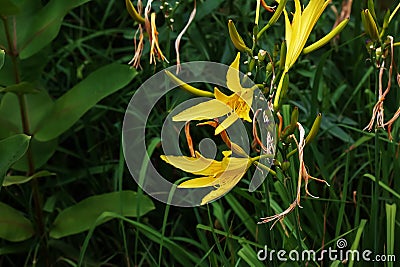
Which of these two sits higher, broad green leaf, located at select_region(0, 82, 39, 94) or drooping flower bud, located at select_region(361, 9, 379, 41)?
drooping flower bud, located at select_region(361, 9, 379, 41)

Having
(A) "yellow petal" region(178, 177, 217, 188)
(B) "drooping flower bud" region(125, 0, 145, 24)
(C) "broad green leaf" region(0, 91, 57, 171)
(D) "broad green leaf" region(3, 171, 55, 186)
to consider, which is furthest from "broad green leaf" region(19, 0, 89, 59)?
(A) "yellow petal" region(178, 177, 217, 188)

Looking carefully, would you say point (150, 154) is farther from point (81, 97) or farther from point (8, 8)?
point (8, 8)

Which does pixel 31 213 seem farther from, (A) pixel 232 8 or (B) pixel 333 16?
(B) pixel 333 16

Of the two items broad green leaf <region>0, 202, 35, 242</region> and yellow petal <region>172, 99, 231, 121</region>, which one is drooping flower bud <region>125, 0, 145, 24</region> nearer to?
yellow petal <region>172, 99, 231, 121</region>

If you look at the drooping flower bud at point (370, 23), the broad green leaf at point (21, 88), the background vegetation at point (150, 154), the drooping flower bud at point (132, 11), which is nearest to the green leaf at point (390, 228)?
the background vegetation at point (150, 154)

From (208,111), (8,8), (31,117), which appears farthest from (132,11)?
(31,117)

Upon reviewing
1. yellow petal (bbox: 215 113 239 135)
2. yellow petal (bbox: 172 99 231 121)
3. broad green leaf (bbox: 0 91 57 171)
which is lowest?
broad green leaf (bbox: 0 91 57 171)

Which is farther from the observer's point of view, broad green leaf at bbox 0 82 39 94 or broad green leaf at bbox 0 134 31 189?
broad green leaf at bbox 0 82 39 94

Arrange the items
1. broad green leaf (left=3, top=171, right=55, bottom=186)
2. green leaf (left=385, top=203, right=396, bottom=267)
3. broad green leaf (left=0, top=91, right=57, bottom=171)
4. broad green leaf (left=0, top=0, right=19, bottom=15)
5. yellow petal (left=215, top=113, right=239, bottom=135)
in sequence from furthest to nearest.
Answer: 1. broad green leaf (left=0, top=91, right=57, bottom=171)
2. broad green leaf (left=3, top=171, right=55, bottom=186)
3. broad green leaf (left=0, top=0, right=19, bottom=15)
4. green leaf (left=385, top=203, right=396, bottom=267)
5. yellow petal (left=215, top=113, right=239, bottom=135)

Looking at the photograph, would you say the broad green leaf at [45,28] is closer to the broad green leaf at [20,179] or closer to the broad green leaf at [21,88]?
the broad green leaf at [21,88]
